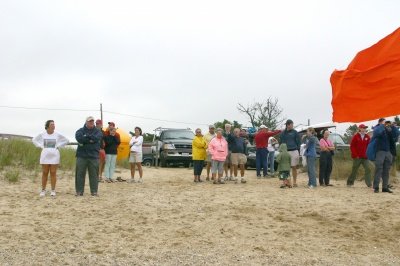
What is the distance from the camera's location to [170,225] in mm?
8305

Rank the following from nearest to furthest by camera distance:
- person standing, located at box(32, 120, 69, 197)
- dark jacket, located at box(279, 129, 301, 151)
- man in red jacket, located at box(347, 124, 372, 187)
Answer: person standing, located at box(32, 120, 69, 197)
dark jacket, located at box(279, 129, 301, 151)
man in red jacket, located at box(347, 124, 372, 187)

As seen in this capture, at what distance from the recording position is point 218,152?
1405 centimetres

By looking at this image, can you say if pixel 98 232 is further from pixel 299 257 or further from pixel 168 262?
pixel 299 257

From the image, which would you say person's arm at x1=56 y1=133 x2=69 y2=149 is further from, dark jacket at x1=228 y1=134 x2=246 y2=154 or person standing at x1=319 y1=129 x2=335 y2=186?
person standing at x1=319 y1=129 x2=335 y2=186

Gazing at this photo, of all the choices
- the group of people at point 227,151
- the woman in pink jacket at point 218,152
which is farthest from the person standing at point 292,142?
the woman in pink jacket at point 218,152

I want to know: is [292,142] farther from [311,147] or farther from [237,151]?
[237,151]

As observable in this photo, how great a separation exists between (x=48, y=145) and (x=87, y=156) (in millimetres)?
840

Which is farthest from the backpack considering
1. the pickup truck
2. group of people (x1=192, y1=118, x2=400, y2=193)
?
the pickup truck

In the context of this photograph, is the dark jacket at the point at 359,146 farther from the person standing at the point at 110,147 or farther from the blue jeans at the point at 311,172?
the person standing at the point at 110,147

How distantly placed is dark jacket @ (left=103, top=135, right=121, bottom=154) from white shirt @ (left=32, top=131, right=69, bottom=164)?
2959 mm

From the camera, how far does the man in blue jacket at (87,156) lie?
11.1 m

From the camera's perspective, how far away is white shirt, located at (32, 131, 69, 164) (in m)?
10.8

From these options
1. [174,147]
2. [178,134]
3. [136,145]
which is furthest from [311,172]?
[178,134]

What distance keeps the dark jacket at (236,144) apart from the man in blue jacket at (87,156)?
461cm
